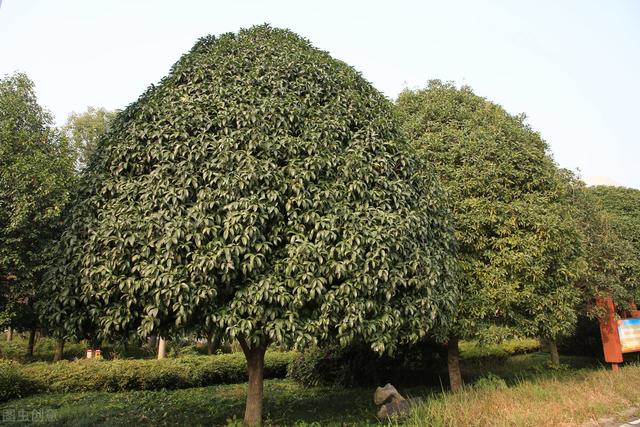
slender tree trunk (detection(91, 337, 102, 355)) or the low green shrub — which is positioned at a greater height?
slender tree trunk (detection(91, 337, 102, 355))

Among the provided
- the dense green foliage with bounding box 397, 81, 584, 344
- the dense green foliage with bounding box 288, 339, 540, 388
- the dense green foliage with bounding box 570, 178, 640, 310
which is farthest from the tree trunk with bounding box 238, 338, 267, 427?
the dense green foliage with bounding box 570, 178, 640, 310

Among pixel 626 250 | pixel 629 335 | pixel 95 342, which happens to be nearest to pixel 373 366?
pixel 629 335

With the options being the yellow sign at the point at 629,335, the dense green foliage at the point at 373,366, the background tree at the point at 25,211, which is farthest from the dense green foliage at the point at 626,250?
the background tree at the point at 25,211

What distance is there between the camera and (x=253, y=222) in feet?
19.1

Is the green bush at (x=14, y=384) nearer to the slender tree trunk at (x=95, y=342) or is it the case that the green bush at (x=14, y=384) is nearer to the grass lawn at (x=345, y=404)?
the grass lawn at (x=345, y=404)

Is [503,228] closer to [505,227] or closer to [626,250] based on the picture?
[505,227]

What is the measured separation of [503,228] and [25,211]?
35.7ft

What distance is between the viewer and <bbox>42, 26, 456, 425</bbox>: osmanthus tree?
5816 mm

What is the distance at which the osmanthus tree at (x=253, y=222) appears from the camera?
5.82 m

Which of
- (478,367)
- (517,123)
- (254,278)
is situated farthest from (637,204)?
(254,278)

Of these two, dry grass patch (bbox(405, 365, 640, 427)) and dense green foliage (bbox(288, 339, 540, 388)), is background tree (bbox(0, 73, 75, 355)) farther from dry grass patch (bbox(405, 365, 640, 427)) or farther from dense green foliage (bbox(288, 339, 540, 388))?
dry grass patch (bbox(405, 365, 640, 427))

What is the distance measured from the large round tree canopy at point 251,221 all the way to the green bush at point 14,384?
7596mm

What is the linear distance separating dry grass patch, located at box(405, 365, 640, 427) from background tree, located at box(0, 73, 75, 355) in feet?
28.5

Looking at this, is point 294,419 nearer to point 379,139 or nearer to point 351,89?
point 379,139
